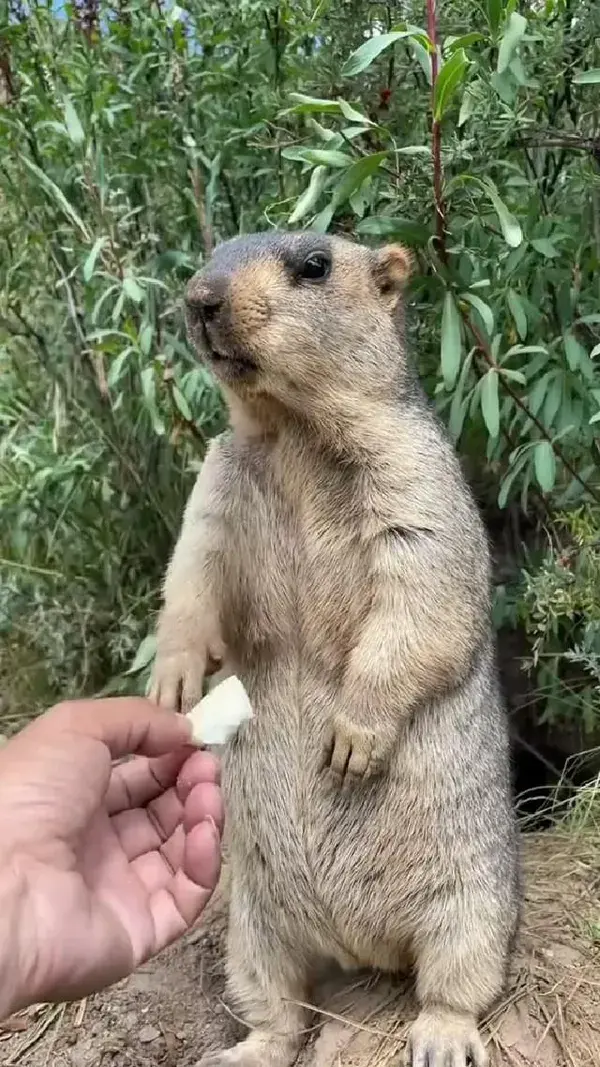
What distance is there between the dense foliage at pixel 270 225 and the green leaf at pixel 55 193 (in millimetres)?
12

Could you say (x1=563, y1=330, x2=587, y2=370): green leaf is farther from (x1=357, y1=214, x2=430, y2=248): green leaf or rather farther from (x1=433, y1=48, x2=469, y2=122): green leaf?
(x1=433, y1=48, x2=469, y2=122): green leaf

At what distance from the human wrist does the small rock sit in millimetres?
962

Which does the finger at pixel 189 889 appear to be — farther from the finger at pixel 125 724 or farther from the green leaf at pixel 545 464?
the green leaf at pixel 545 464

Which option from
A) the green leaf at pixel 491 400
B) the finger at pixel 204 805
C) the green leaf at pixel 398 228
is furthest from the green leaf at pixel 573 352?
the finger at pixel 204 805

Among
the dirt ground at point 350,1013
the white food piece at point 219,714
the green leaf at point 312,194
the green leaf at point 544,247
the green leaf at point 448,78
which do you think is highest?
the green leaf at point 448,78

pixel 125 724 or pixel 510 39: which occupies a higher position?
pixel 510 39

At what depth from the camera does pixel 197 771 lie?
2.28 m

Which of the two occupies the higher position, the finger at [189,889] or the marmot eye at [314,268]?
the marmot eye at [314,268]

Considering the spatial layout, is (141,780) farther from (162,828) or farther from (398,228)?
(398,228)

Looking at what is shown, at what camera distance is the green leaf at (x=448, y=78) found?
7.51 feet

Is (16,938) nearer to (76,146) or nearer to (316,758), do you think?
(316,758)

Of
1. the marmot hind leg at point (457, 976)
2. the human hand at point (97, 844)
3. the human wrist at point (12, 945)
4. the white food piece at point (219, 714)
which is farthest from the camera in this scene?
the marmot hind leg at point (457, 976)

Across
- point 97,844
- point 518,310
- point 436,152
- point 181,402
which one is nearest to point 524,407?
point 518,310

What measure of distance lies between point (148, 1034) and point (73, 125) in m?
2.61
